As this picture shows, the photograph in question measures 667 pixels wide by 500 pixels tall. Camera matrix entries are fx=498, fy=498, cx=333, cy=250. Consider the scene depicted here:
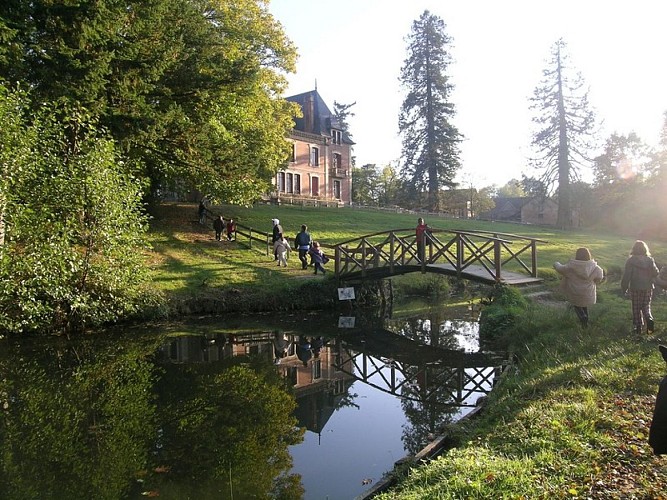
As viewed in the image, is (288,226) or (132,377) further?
(288,226)

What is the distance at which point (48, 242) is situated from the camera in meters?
11.1

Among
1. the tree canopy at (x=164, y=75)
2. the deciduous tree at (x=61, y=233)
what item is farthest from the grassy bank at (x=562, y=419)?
the tree canopy at (x=164, y=75)

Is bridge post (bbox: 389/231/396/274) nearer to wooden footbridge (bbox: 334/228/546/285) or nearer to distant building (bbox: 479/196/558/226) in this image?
wooden footbridge (bbox: 334/228/546/285)

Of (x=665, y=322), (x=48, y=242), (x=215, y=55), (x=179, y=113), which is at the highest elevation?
(x=215, y=55)

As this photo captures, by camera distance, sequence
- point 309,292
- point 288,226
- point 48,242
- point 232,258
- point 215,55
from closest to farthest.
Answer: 1. point 48,242
2. point 309,292
3. point 215,55
4. point 232,258
5. point 288,226

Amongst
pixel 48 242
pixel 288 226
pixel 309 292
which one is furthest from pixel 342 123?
pixel 48 242

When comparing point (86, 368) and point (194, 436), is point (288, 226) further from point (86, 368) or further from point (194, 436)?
point (194, 436)

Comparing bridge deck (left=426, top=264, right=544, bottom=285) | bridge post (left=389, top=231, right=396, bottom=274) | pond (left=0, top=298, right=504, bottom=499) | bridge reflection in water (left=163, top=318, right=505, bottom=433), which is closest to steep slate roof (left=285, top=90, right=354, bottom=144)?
bridge post (left=389, top=231, right=396, bottom=274)

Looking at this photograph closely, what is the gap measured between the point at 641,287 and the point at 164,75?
16013 millimetres

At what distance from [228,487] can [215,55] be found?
16.7m

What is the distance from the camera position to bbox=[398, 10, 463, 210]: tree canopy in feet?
138

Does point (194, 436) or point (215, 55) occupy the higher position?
point (215, 55)

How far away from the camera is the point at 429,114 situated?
1684 inches

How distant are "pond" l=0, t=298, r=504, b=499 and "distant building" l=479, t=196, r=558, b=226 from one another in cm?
5485
